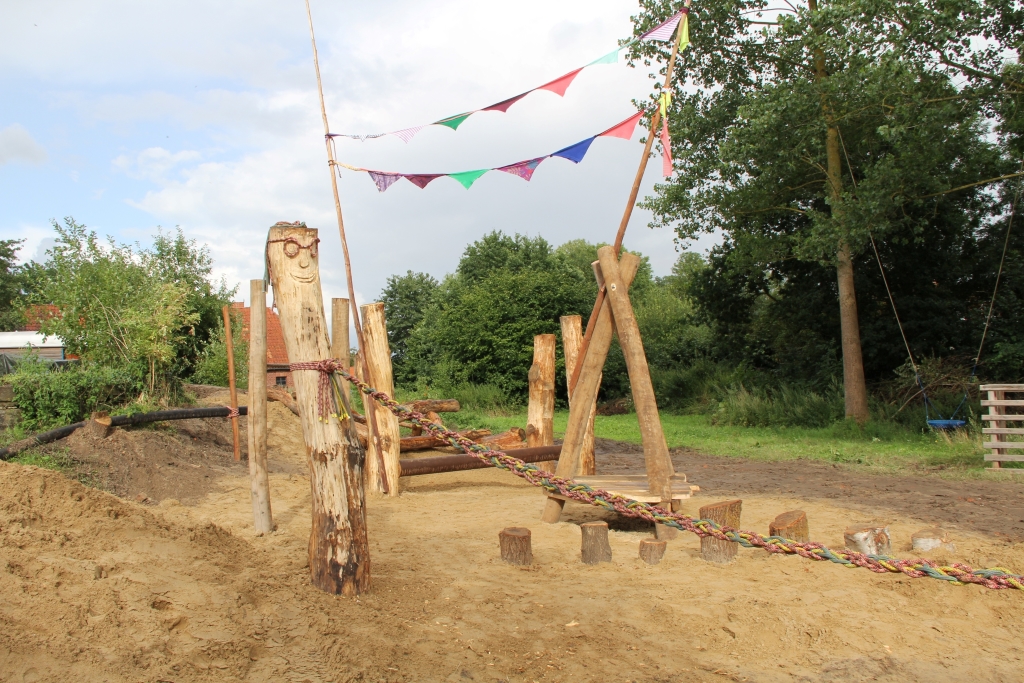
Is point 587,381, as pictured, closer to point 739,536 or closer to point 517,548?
point 517,548

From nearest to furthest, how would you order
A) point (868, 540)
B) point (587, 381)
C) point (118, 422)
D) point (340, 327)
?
1. point (868, 540)
2. point (587, 381)
3. point (340, 327)
4. point (118, 422)

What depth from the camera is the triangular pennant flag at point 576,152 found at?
6.73m

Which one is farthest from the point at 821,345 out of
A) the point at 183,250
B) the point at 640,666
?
the point at 183,250

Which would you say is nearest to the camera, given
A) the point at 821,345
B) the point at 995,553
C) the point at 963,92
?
the point at 995,553

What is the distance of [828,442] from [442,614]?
37.8 ft

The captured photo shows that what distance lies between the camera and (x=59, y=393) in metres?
9.36

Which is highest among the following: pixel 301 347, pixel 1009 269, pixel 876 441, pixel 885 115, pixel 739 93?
pixel 739 93

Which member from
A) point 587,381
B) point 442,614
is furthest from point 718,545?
point 442,614

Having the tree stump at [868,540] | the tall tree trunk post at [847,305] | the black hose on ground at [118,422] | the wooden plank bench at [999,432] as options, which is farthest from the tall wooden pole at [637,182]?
the tall tree trunk post at [847,305]

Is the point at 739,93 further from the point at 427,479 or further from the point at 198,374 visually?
the point at 198,374

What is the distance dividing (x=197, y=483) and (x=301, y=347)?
15.7 feet

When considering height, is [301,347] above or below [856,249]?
below

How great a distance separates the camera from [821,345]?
18891mm

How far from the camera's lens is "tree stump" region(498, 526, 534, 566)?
17.2 ft
